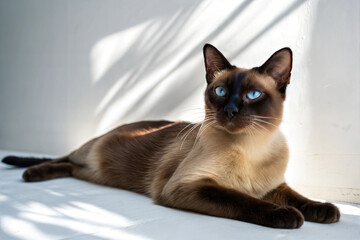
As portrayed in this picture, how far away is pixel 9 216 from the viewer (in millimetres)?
1296

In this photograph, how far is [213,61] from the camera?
1682 mm

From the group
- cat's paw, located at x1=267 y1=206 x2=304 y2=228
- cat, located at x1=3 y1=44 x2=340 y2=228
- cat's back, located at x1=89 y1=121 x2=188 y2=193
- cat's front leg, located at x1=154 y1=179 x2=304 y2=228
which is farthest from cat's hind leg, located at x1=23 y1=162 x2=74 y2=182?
cat's paw, located at x1=267 y1=206 x2=304 y2=228

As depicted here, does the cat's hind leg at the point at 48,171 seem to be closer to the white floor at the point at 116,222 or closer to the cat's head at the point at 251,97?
the white floor at the point at 116,222

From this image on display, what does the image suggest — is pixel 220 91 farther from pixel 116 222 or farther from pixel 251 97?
pixel 116 222

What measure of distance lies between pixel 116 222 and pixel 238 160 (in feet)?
1.76

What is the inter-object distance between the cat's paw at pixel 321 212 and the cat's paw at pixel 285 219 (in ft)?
0.61

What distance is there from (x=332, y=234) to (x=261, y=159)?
404 mm

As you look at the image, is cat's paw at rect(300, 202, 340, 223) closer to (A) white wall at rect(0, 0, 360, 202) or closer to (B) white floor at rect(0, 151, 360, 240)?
(B) white floor at rect(0, 151, 360, 240)

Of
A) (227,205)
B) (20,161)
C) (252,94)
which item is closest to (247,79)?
(252,94)

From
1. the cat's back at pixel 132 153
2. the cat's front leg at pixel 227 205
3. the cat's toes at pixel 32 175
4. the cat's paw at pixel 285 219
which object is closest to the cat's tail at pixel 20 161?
the cat's toes at pixel 32 175

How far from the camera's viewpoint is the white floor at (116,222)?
113 cm

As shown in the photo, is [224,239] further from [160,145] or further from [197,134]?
[160,145]

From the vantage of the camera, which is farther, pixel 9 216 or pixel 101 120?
pixel 101 120

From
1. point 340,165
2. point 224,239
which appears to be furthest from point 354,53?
point 224,239
